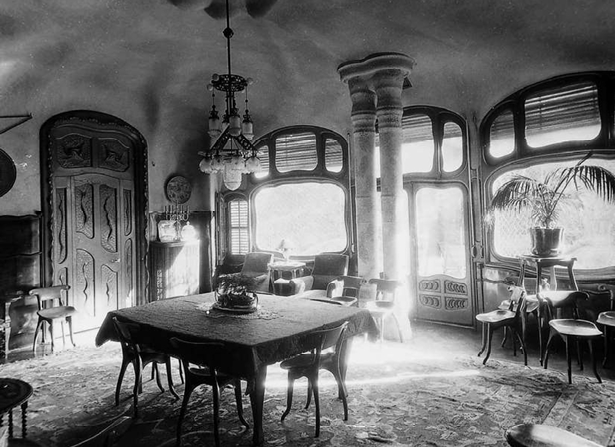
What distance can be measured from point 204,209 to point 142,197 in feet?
5.02

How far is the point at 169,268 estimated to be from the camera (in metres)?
8.42

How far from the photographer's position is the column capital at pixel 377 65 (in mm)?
6379

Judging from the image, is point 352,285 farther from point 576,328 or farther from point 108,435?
point 108,435

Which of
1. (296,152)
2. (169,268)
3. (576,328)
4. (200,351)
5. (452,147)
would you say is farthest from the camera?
(296,152)

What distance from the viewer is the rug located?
12.2 ft

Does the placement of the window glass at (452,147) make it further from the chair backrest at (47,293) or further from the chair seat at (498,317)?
the chair backrest at (47,293)

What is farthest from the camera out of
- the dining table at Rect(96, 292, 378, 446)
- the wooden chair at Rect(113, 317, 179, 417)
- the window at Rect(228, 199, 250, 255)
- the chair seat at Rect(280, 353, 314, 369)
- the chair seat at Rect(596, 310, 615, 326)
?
the window at Rect(228, 199, 250, 255)

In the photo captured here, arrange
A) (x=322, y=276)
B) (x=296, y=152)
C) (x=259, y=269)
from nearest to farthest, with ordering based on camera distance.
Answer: (x=322, y=276) → (x=259, y=269) → (x=296, y=152)

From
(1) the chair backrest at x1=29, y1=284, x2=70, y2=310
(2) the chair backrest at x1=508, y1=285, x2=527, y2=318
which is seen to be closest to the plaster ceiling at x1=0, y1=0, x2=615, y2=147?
(1) the chair backrest at x1=29, y1=284, x2=70, y2=310

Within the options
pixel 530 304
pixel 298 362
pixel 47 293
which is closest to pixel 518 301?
pixel 530 304

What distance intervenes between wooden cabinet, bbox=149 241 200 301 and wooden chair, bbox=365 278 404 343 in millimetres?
3779

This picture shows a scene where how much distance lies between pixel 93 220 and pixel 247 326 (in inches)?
181

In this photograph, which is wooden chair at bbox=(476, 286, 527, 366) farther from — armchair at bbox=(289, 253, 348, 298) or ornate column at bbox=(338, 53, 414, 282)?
armchair at bbox=(289, 253, 348, 298)

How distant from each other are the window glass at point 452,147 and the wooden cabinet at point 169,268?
4768 millimetres
